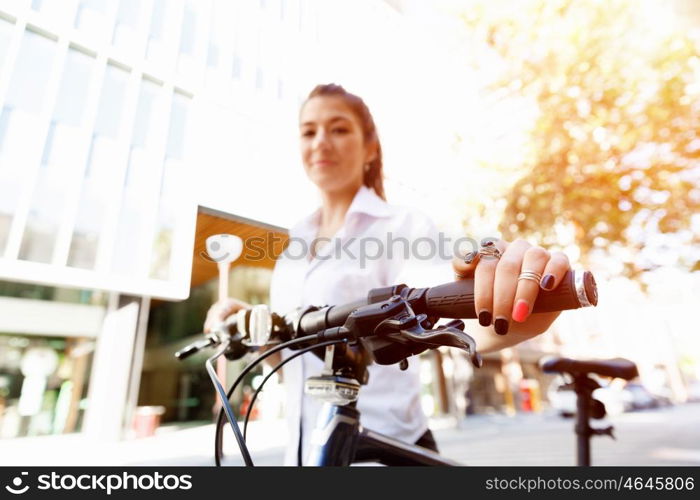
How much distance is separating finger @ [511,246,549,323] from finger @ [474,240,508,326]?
19mm

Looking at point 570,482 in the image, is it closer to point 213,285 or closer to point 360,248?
point 360,248

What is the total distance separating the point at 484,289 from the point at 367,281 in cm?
42

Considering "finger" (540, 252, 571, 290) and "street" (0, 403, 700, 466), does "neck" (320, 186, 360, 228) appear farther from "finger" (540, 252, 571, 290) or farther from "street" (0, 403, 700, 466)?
"finger" (540, 252, 571, 290)

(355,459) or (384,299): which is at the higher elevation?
(384,299)

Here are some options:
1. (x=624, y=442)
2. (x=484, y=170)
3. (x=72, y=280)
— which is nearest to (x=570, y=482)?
(x=72, y=280)

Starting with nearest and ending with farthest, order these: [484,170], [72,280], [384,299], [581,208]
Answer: [384,299] < [72,280] < [484,170] < [581,208]

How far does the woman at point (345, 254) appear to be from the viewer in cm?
74

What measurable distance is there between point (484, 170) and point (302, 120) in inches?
36.9

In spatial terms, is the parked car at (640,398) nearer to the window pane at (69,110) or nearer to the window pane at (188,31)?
the window pane at (188,31)

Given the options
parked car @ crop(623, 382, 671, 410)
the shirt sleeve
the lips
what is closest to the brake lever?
the shirt sleeve

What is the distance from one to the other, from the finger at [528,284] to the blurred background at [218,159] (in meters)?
0.19

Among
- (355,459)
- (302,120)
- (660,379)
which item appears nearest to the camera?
(355,459)

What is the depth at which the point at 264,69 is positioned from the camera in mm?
903

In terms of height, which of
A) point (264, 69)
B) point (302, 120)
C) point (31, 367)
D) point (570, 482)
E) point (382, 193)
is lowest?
point (570, 482)
